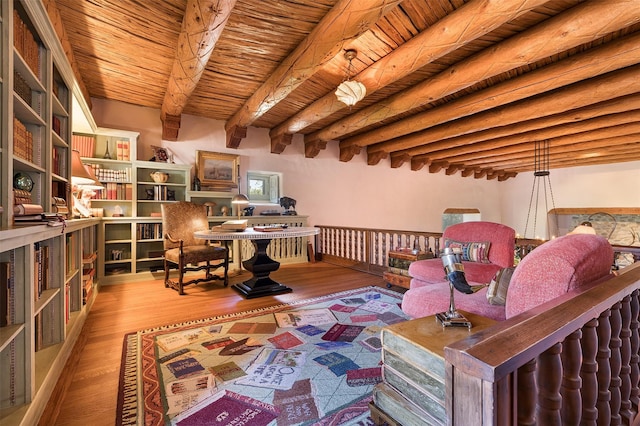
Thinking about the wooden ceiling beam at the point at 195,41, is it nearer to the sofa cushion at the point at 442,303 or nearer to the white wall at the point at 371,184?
the white wall at the point at 371,184

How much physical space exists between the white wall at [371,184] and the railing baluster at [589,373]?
5014mm

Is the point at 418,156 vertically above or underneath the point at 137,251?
above

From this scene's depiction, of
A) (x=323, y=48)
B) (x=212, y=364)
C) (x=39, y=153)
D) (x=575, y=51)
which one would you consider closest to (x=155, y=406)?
(x=212, y=364)

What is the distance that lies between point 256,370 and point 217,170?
3821 mm

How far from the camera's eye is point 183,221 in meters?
3.69

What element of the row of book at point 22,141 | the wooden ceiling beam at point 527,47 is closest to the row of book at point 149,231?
the row of book at point 22,141

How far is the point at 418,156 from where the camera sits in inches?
283

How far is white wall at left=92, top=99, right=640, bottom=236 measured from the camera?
15.3 feet

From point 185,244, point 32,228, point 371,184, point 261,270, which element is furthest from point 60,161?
point 371,184

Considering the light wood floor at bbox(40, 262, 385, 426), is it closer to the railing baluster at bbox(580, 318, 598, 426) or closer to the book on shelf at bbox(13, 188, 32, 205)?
the book on shelf at bbox(13, 188, 32, 205)

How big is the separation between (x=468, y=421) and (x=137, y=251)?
15.7 feet

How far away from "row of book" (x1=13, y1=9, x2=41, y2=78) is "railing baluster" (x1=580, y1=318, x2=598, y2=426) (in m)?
2.68

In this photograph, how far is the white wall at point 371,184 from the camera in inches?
184

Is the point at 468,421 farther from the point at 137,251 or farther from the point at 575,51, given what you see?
the point at 137,251
